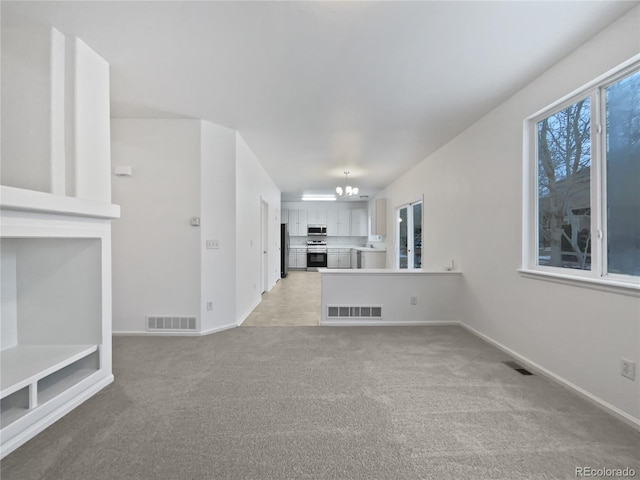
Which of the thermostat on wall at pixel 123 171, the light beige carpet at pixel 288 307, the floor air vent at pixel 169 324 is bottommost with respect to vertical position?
the light beige carpet at pixel 288 307

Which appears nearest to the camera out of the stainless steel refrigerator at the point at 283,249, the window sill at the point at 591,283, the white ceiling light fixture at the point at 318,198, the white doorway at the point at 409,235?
the window sill at the point at 591,283

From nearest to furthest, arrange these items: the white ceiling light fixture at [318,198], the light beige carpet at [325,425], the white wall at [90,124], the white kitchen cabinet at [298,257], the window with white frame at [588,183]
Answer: the light beige carpet at [325,425] < the window with white frame at [588,183] < the white wall at [90,124] < the white ceiling light fixture at [318,198] < the white kitchen cabinet at [298,257]

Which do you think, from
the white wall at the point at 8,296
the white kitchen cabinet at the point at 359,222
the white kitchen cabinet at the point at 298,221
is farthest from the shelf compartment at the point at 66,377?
the white kitchen cabinet at the point at 359,222

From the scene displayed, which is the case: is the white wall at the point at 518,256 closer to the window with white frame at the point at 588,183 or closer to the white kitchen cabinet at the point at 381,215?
the window with white frame at the point at 588,183

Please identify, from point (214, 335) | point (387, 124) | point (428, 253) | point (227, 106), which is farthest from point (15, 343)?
point (428, 253)

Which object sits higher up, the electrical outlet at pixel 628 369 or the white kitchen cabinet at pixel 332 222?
the white kitchen cabinet at pixel 332 222

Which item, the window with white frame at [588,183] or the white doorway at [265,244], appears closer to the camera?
the window with white frame at [588,183]

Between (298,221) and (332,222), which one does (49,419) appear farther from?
(332,222)

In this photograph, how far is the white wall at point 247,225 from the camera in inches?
148

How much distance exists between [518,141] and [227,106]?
2.91 m

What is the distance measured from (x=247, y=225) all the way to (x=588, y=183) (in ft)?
12.4

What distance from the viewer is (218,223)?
3.45 meters

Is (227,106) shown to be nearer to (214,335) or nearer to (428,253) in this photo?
(214,335)

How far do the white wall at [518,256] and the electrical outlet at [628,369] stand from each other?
0.03 metres
